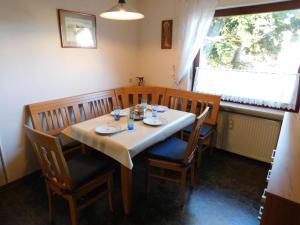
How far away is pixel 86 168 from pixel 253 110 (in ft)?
6.83

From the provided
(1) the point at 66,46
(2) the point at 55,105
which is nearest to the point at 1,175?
(2) the point at 55,105

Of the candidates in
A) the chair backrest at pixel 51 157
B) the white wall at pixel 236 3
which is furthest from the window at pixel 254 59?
the chair backrest at pixel 51 157

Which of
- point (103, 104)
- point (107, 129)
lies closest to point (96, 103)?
point (103, 104)

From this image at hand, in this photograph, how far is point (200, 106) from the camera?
299 cm

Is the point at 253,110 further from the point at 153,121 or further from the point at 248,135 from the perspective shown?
the point at 153,121

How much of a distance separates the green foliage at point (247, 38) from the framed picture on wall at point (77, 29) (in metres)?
1.62

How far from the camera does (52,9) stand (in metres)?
2.27

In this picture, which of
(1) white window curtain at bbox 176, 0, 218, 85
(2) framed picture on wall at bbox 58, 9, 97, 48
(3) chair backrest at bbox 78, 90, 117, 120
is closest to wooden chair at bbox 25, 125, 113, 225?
(3) chair backrest at bbox 78, 90, 117, 120

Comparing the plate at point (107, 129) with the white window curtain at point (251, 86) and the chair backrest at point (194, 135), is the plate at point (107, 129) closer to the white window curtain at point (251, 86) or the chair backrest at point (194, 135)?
the chair backrest at point (194, 135)

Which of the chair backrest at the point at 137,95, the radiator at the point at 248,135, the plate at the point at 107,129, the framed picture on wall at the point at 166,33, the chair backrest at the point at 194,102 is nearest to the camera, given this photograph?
the plate at the point at 107,129

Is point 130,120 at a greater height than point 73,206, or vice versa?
point 130,120

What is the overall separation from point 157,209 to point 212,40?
2.32 meters

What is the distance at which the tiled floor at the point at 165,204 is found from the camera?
182 centimetres

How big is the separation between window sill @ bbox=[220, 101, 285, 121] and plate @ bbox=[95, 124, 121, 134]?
1604 millimetres
